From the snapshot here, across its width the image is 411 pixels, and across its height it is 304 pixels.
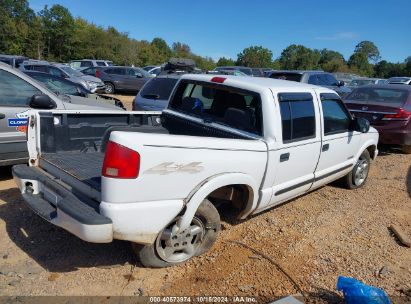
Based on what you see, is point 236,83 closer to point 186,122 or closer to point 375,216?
point 186,122

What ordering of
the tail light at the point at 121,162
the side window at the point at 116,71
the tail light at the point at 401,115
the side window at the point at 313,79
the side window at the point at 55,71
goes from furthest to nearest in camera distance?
the side window at the point at 116,71
the side window at the point at 55,71
the side window at the point at 313,79
the tail light at the point at 401,115
the tail light at the point at 121,162

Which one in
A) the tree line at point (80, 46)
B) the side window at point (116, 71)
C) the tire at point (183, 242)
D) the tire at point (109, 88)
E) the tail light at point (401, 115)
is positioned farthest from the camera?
the tree line at point (80, 46)

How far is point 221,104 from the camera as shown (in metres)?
4.36

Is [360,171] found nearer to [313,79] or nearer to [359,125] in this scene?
[359,125]

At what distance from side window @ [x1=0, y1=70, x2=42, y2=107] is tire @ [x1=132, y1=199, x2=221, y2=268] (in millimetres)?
3145

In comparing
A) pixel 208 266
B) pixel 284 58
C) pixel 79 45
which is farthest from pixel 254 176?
pixel 284 58

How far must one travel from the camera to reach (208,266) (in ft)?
11.2

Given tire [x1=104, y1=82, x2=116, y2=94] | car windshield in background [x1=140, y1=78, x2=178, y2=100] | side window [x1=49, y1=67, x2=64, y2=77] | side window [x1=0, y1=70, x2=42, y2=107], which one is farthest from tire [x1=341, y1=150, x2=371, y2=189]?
tire [x1=104, y1=82, x2=116, y2=94]

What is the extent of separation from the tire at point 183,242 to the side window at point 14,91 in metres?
3.14

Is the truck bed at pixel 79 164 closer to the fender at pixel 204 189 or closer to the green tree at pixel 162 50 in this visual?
the fender at pixel 204 189

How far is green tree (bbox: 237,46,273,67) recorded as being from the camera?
67.3 meters

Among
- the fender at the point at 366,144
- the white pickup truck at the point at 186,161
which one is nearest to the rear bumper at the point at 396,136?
the fender at the point at 366,144

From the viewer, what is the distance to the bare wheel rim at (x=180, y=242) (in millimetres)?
3148

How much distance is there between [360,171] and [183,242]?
3.74m
